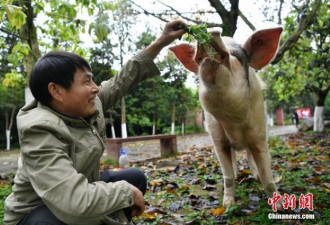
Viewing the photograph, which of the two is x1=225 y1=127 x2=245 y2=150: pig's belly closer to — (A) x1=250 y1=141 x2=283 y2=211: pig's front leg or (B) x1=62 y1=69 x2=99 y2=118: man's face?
(A) x1=250 y1=141 x2=283 y2=211: pig's front leg

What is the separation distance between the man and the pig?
0.92 m

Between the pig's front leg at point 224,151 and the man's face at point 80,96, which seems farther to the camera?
the pig's front leg at point 224,151

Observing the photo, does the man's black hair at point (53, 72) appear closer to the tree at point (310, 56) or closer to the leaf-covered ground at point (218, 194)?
the leaf-covered ground at point (218, 194)

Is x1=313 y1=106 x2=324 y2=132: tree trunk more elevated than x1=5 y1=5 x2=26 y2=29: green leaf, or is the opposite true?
x1=5 y1=5 x2=26 y2=29: green leaf

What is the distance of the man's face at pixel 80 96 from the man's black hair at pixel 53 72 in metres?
0.03

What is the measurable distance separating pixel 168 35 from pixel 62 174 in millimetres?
1605

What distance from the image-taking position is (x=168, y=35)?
101 inches

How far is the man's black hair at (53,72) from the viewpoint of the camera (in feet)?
5.57

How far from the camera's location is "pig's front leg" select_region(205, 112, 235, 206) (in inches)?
118

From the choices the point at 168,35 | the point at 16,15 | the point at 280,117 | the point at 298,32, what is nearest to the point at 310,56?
the point at 298,32

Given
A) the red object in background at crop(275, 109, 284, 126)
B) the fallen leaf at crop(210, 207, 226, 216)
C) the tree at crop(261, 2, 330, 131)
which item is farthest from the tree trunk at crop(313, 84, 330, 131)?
the red object in background at crop(275, 109, 284, 126)

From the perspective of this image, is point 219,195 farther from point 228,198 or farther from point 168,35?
point 168,35

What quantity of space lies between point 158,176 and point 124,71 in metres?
2.63

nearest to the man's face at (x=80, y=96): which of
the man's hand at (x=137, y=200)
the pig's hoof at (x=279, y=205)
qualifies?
the man's hand at (x=137, y=200)
